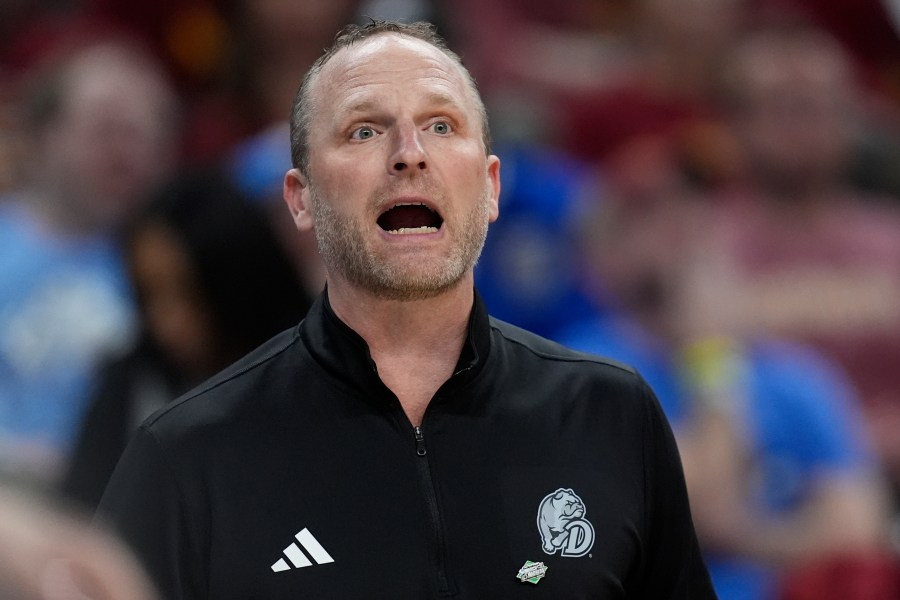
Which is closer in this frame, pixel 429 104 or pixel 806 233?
pixel 429 104

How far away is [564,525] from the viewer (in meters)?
2.01

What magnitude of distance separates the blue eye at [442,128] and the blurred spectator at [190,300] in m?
1.60

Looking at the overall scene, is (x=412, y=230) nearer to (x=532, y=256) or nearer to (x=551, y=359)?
(x=551, y=359)

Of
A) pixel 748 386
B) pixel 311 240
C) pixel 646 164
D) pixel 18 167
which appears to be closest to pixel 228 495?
pixel 311 240

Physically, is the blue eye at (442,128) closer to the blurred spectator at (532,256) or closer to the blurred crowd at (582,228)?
the blurred crowd at (582,228)

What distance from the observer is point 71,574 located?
813 millimetres

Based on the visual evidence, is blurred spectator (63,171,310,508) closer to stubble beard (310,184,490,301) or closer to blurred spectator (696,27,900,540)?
stubble beard (310,184,490,301)

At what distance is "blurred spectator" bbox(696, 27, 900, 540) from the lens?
15.5ft

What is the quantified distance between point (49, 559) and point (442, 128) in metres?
1.46

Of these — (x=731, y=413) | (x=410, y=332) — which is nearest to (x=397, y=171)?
(x=410, y=332)

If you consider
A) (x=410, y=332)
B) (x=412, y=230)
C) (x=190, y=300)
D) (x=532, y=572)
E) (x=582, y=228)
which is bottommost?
(x=532, y=572)

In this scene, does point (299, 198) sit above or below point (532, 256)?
below

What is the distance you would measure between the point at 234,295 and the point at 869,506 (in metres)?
1.88

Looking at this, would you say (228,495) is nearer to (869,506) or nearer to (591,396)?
(591,396)
